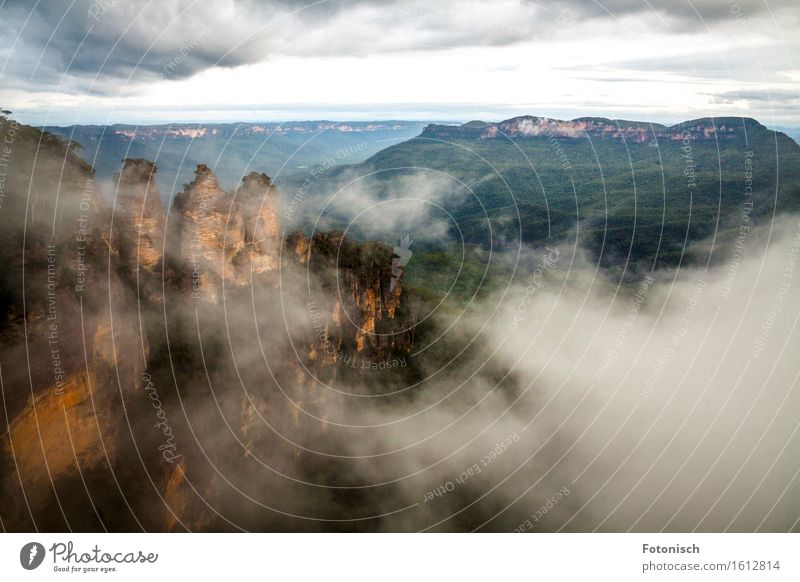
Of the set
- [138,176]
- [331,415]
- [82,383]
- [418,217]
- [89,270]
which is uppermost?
[418,217]

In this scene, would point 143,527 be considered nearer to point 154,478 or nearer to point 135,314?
point 154,478

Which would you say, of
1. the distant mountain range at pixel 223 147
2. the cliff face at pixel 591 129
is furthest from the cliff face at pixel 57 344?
the cliff face at pixel 591 129

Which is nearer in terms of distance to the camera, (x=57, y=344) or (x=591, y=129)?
(x=57, y=344)

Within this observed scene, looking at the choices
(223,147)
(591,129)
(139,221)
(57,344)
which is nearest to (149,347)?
(57,344)

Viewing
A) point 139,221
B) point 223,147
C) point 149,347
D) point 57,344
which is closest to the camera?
point 57,344

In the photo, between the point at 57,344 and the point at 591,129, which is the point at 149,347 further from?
the point at 591,129

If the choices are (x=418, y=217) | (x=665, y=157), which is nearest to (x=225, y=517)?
(x=418, y=217)
